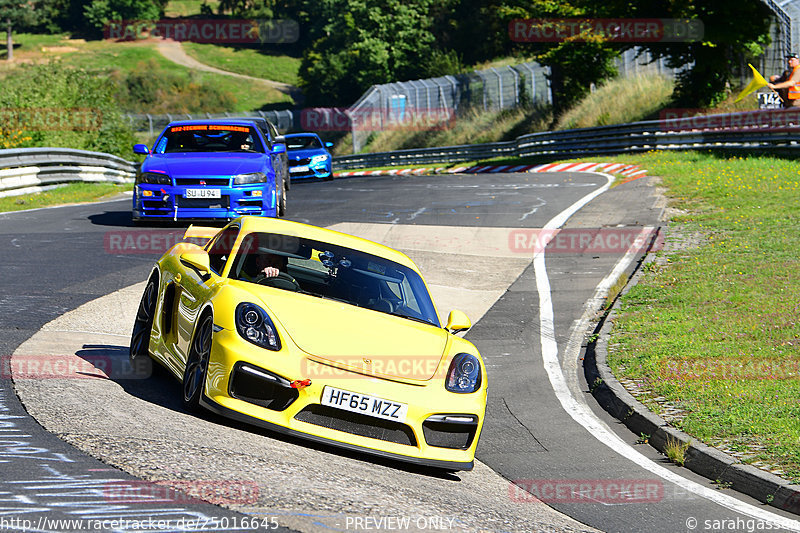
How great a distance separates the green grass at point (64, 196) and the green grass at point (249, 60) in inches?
3373

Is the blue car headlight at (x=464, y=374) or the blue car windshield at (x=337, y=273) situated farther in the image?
the blue car windshield at (x=337, y=273)

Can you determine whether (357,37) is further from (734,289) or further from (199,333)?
(199,333)

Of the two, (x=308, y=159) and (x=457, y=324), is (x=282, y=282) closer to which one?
(x=457, y=324)

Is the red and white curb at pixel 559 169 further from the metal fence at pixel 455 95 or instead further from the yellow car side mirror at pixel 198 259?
the yellow car side mirror at pixel 198 259

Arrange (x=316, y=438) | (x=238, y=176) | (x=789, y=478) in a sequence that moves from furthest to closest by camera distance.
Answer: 1. (x=238, y=176)
2. (x=789, y=478)
3. (x=316, y=438)

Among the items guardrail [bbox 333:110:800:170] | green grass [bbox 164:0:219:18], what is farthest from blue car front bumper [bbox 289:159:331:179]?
green grass [bbox 164:0:219:18]

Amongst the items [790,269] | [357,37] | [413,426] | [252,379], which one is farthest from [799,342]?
[357,37]

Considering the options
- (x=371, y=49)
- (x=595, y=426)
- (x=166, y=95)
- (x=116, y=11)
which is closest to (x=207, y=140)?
(x=595, y=426)

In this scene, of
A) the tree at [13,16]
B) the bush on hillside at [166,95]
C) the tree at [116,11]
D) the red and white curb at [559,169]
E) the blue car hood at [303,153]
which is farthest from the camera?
the tree at [116,11]

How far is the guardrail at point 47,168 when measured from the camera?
22906 millimetres

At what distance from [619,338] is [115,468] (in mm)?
6862

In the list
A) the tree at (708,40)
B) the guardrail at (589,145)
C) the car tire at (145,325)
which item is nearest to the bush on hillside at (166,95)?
the guardrail at (589,145)

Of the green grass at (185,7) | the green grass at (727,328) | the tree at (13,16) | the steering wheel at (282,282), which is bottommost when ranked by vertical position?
the green grass at (727,328)

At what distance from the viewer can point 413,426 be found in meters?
6.32
